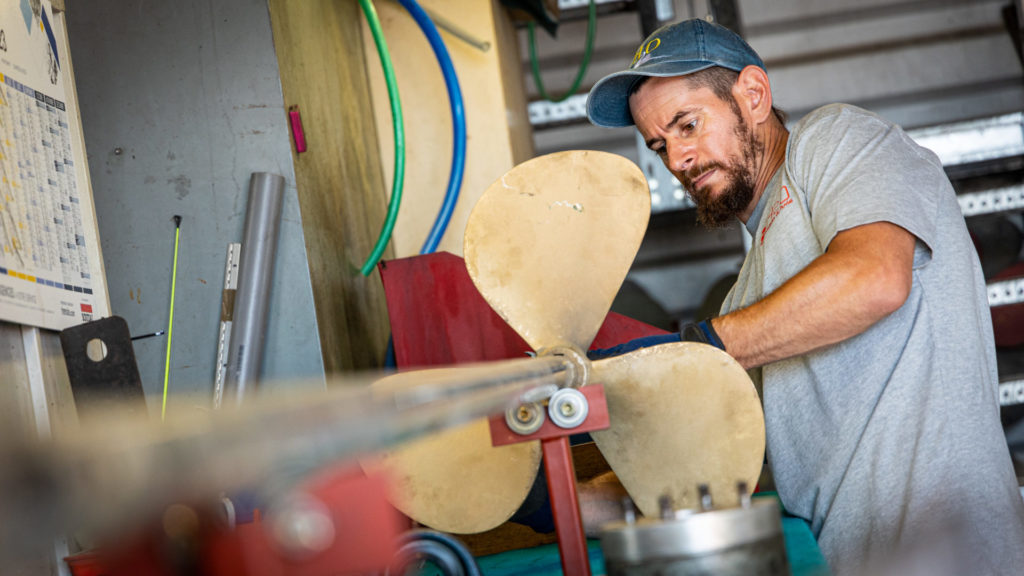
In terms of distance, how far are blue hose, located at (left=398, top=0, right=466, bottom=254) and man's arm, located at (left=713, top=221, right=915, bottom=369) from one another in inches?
67.7

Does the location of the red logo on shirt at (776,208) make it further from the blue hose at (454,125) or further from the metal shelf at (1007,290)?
the metal shelf at (1007,290)

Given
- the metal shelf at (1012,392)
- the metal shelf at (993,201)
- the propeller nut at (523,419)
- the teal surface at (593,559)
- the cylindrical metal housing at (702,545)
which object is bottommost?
the metal shelf at (1012,392)

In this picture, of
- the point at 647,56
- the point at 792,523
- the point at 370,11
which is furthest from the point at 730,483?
the point at 370,11

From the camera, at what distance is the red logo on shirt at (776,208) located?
1.90 metres

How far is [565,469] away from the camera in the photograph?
1.21 meters

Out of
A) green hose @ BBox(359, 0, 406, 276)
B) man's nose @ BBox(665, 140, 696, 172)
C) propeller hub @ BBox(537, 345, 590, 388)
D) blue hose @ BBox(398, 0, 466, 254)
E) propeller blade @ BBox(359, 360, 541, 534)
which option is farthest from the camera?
blue hose @ BBox(398, 0, 466, 254)

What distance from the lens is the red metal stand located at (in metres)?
1.16

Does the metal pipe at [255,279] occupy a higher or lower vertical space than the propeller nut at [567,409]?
higher

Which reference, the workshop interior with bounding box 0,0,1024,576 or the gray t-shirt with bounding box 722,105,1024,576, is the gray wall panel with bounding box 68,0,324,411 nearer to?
the workshop interior with bounding box 0,0,1024,576

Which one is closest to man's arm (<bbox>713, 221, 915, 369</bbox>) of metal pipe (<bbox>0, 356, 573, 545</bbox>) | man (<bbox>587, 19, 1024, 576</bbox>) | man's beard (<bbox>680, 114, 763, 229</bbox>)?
man (<bbox>587, 19, 1024, 576</bbox>)

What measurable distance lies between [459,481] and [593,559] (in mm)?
441

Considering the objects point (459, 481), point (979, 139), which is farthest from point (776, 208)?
point (979, 139)

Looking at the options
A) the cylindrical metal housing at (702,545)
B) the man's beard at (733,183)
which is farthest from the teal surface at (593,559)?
the man's beard at (733,183)

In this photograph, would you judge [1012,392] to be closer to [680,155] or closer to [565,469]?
[680,155]
